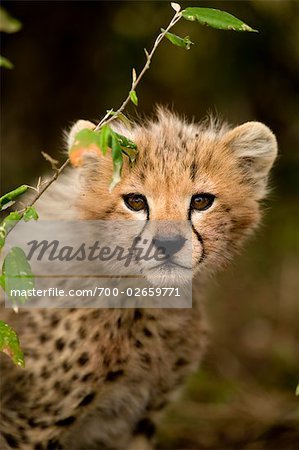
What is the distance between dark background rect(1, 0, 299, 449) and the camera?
19.2ft

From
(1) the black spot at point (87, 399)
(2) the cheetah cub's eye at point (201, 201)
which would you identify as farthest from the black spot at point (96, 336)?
(2) the cheetah cub's eye at point (201, 201)

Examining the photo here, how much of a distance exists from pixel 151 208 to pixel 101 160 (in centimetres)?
41

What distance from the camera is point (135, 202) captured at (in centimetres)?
327

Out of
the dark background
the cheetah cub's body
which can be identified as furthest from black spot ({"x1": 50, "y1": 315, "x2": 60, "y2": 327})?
the dark background

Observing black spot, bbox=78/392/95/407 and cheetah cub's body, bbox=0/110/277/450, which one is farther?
black spot, bbox=78/392/95/407

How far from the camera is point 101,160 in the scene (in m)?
3.49

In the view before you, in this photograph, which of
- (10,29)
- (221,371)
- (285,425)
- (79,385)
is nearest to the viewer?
(10,29)

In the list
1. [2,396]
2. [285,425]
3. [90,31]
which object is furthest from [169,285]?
[90,31]

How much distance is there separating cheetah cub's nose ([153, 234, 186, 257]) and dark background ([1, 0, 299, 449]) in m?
2.38

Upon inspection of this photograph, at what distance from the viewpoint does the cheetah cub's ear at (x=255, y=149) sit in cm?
351

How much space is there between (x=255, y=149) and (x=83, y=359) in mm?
1123

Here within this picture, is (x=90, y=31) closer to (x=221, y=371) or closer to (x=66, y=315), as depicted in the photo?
(x=221, y=371)

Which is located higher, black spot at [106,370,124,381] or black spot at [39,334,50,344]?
black spot at [39,334,50,344]

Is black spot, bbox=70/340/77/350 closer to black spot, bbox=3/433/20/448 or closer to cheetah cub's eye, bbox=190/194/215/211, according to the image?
black spot, bbox=3/433/20/448
